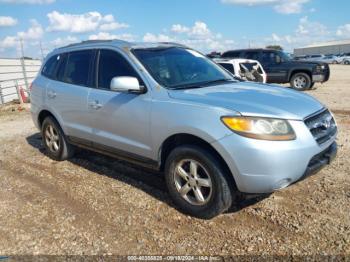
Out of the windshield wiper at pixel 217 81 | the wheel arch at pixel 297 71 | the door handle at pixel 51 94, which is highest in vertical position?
the windshield wiper at pixel 217 81

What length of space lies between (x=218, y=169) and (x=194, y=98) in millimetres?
756

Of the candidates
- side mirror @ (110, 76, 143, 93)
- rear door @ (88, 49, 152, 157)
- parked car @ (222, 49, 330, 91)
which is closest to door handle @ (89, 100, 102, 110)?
rear door @ (88, 49, 152, 157)

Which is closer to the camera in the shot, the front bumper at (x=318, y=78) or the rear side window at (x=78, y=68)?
the rear side window at (x=78, y=68)

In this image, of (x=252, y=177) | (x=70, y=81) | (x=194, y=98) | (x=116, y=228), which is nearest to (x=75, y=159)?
(x=70, y=81)

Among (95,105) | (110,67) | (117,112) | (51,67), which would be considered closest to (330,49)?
(51,67)

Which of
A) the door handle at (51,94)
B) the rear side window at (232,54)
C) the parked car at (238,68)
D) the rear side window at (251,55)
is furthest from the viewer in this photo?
the rear side window at (232,54)

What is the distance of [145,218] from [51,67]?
3269 mm

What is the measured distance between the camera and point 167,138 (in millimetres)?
3963

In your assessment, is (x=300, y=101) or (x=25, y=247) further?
(x=300, y=101)

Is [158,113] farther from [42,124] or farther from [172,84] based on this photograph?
[42,124]

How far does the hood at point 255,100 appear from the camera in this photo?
3.46 meters

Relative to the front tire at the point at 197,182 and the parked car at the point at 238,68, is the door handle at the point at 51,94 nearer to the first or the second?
the front tire at the point at 197,182

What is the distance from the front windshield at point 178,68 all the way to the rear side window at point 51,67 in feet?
6.38

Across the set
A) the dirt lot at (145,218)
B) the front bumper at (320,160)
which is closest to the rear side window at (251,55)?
the dirt lot at (145,218)
